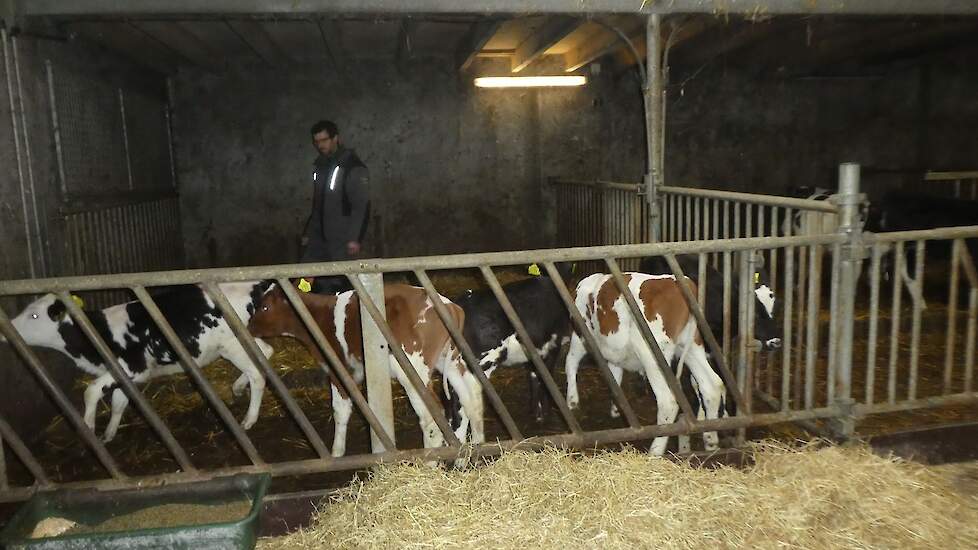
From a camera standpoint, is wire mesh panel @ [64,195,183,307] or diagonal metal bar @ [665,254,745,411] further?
wire mesh panel @ [64,195,183,307]

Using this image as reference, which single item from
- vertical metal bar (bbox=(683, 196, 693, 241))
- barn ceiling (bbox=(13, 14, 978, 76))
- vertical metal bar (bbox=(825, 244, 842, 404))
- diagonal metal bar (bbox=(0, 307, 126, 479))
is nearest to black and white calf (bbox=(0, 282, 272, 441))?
diagonal metal bar (bbox=(0, 307, 126, 479))

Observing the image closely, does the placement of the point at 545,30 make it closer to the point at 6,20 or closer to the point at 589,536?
the point at 6,20

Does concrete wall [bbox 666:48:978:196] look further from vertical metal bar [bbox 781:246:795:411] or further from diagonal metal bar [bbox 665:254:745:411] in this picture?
diagonal metal bar [bbox 665:254:745:411]

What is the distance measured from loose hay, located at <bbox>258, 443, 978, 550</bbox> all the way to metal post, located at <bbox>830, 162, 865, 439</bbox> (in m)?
0.45

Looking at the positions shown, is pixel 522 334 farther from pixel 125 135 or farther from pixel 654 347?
pixel 125 135

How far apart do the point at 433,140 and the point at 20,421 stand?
23.7 feet

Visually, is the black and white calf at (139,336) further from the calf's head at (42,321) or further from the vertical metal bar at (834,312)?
the vertical metal bar at (834,312)

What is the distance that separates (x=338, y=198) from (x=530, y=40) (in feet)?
13.9

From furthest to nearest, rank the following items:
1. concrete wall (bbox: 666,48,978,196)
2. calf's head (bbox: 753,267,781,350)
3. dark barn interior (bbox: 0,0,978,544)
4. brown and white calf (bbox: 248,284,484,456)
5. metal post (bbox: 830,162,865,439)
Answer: concrete wall (bbox: 666,48,978,196)
dark barn interior (bbox: 0,0,978,544)
calf's head (bbox: 753,267,781,350)
brown and white calf (bbox: 248,284,484,456)
metal post (bbox: 830,162,865,439)

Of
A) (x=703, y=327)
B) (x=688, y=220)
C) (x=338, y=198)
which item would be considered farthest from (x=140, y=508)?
(x=688, y=220)

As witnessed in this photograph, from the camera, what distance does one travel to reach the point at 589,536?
2.80 m

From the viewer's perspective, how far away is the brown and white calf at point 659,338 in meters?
4.25

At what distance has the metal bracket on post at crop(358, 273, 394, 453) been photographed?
3.35 m

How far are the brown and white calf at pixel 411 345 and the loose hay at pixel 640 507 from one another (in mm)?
844
